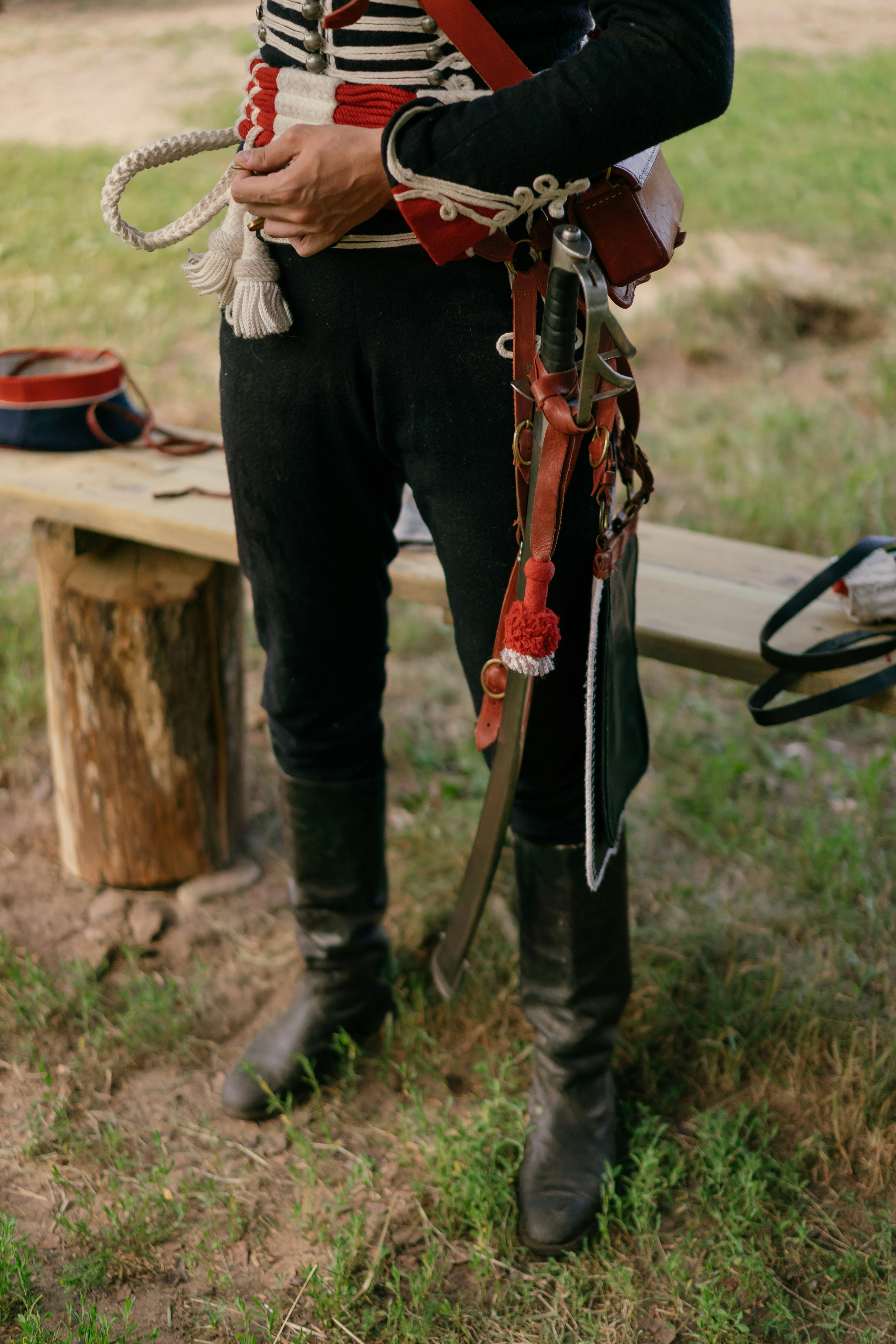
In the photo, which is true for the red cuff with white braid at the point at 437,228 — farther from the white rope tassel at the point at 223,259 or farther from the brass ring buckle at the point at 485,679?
the brass ring buckle at the point at 485,679

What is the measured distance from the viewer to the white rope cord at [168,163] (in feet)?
4.61

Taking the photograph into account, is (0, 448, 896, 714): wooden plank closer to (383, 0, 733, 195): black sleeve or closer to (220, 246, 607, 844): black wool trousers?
(220, 246, 607, 844): black wool trousers

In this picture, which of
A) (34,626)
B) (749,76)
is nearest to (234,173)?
(34,626)

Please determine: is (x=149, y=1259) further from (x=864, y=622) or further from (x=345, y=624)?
(x=864, y=622)

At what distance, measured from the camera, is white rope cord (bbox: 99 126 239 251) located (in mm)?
1405

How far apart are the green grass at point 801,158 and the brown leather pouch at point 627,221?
4.75 m

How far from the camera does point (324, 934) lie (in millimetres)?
1961

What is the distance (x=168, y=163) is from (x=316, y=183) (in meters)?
0.33

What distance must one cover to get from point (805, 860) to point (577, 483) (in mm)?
1378

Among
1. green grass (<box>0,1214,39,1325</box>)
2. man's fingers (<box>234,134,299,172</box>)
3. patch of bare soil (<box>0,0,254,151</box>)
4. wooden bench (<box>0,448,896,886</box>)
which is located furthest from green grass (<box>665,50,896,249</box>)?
green grass (<box>0,1214,39,1325</box>)

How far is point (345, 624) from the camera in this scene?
1.64m

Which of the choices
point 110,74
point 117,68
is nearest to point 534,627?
A: point 110,74

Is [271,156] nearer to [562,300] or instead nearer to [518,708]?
[562,300]

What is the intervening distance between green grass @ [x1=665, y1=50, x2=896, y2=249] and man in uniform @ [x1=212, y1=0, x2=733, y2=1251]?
4.72m
